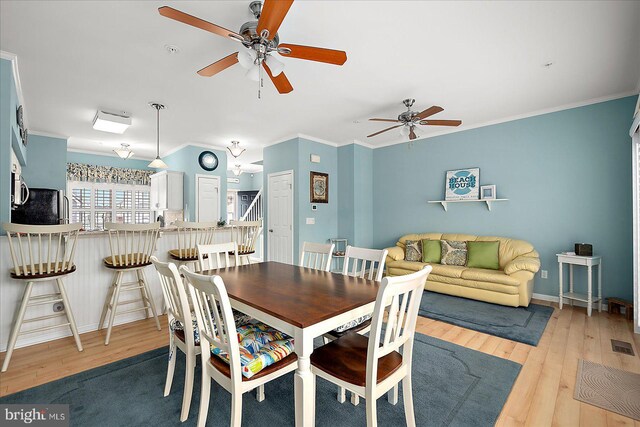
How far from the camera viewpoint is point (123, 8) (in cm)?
198

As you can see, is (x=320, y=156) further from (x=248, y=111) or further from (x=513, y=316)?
(x=513, y=316)

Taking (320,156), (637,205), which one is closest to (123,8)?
(320,156)

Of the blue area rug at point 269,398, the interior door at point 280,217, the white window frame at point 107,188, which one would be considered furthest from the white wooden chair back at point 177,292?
the white window frame at point 107,188

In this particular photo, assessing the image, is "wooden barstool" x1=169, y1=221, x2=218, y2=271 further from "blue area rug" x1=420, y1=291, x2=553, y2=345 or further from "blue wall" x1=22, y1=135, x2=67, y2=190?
Result: "blue wall" x1=22, y1=135, x2=67, y2=190

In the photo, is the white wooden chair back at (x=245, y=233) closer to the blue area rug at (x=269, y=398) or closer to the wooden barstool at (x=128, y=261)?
the wooden barstool at (x=128, y=261)

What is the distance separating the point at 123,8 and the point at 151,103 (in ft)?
6.31

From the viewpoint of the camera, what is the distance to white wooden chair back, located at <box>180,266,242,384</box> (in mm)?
1256

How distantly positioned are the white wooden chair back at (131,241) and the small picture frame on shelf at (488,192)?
176 inches

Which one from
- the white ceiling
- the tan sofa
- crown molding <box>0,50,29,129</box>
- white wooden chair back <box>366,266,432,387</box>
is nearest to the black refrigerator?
the white ceiling

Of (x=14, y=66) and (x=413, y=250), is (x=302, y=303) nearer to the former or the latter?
(x=14, y=66)

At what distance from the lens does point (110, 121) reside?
4.00 meters

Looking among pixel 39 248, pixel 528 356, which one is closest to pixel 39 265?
pixel 39 248

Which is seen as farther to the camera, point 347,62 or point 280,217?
point 280,217

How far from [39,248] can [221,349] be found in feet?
6.16
